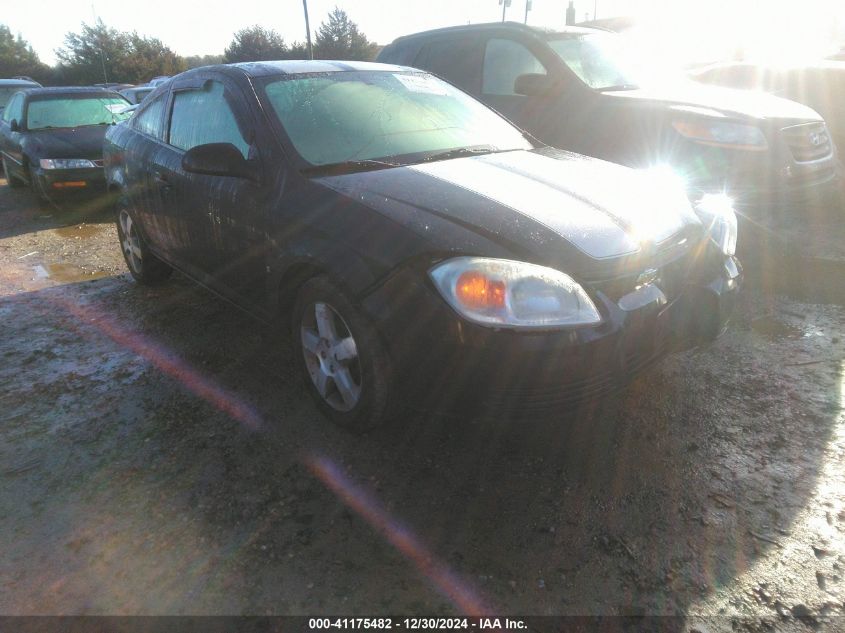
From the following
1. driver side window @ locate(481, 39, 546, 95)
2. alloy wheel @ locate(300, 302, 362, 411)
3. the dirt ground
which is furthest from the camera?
driver side window @ locate(481, 39, 546, 95)

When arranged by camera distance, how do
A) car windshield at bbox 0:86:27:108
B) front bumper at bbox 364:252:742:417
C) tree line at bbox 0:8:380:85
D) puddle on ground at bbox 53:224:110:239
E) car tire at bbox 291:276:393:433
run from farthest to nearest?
tree line at bbox 0:8:380:85
car windshield at bbox 0:86:27:108
puddle on ground at bbox 53:224:110:239
car tire at bbox 291:276:393:433
front bumper at bbox 364:252:742:417

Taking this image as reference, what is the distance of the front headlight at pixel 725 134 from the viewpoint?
15.5 feet

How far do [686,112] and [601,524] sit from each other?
3764 mm

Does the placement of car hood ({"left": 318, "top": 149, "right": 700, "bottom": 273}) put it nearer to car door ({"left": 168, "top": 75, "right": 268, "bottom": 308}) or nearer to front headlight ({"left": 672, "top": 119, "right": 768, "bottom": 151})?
car door ({"left": 168, "top": 75, "right": 268, "bottom": 308})

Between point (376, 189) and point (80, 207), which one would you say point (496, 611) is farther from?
point (80, 207)

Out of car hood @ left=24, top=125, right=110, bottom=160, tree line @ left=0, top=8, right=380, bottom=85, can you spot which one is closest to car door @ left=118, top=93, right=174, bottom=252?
car hood @ left=24, top=125, right=110, bottom=160

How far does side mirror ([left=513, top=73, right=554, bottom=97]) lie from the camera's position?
17.0 ft

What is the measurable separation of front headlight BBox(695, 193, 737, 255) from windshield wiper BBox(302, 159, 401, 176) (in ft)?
4.94

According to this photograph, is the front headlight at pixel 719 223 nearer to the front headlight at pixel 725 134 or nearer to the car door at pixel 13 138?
the front headlight at pixel 725 134

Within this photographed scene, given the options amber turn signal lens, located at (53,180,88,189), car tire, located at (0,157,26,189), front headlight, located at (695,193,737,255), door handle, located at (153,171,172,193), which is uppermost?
door handle, located at (153,171,172,193)

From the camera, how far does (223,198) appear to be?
3.14 m

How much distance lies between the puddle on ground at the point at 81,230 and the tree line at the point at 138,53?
124ft

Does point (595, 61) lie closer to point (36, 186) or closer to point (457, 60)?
point (457, 60)

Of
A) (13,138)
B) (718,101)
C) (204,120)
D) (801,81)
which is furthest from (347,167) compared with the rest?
(13,138)
